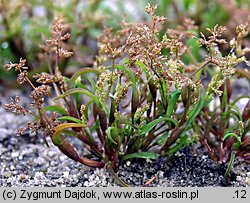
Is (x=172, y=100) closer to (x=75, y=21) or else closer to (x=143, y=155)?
(x=143, y=155)

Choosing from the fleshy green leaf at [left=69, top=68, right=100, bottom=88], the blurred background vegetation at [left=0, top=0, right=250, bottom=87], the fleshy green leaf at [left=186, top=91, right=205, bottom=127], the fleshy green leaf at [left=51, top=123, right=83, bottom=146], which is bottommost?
the fleshy green leaf at [left=51, top=123, right=83, bottom=146]

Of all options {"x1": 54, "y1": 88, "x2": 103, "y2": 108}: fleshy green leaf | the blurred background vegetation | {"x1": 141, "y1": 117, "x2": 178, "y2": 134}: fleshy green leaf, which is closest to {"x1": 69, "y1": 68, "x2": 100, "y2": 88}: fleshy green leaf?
{"x1": 54, "y1": 88, "x2": 103, "y2": 108}: fleshy green leaf

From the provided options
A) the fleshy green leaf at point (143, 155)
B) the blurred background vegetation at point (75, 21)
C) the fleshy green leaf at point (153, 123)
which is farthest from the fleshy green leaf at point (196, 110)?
the blurred background vegetation at point (75, 21)

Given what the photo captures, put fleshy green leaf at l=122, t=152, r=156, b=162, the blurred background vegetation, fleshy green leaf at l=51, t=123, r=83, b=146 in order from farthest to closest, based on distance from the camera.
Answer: the blurred background vegetation → fleshy green leaf at l=122, t=152, r=156, b=162 → fleshy green leaf at l=51, t=123, r=83, b=146

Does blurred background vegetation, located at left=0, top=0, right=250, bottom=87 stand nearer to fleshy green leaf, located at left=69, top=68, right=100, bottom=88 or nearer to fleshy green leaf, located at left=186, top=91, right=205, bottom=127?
fleshy green leaf, located at left=69, top=68, right=100, bottom=88

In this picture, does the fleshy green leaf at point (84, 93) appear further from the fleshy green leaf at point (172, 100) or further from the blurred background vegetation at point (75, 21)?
the blurred background vegetation at point (75, 21)

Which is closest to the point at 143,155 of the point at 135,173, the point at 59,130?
the point at 135,173

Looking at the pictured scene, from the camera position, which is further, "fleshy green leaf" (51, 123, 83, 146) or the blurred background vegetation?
the blurred background vegetation

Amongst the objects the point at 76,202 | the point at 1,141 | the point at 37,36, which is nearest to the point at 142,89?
the point at 76,202

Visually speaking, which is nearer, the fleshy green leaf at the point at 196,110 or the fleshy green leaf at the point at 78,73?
the fleshy green leaf at the point at 196,110

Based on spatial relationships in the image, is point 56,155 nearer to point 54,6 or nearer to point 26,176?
point 26,176
